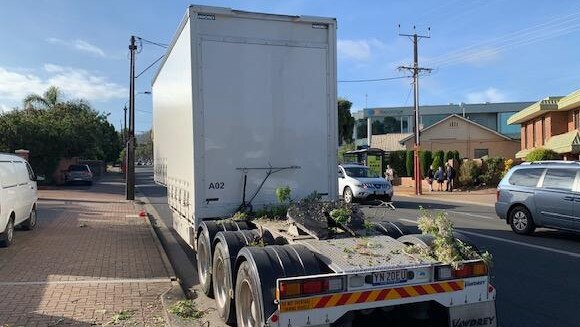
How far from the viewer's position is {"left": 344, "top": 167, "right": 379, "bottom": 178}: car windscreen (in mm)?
22594

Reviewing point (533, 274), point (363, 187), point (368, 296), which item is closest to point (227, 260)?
point (368, 296)

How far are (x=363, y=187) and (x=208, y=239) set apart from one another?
15.3 meters

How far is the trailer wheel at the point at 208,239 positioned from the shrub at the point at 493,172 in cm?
2603

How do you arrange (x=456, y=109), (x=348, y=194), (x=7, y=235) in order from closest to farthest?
(x=7, y=235) < (x=348, y=194) < (x=456, y=109)

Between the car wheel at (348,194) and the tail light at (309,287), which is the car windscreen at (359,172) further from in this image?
the tail light at (309,287)

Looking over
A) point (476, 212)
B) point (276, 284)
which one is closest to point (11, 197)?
point (276, 284)

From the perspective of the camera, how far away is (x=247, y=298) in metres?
5.01

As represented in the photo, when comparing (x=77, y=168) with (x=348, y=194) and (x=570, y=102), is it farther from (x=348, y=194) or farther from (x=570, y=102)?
(x=570, y=102)

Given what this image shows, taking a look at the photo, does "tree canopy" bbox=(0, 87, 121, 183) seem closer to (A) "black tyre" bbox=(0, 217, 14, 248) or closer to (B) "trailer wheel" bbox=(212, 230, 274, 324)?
(A) "black tyre" bbox=(0, 217, 14, 248)

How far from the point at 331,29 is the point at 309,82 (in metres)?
0.81

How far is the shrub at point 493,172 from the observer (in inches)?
1197

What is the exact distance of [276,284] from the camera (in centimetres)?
433

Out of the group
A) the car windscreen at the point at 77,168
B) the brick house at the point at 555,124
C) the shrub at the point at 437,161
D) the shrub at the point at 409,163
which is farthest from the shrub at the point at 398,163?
the car windscreen at the point at 77,168

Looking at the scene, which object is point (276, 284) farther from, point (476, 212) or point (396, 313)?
point (476, 212)
